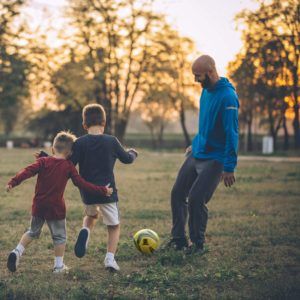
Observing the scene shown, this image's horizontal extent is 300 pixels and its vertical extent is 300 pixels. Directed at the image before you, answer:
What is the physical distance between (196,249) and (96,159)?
5.46ft

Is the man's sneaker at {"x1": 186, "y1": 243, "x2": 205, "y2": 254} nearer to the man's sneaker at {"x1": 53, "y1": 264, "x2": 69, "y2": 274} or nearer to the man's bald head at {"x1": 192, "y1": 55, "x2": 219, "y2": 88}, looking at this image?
the man's sneaker at {"x1": 53, "y1": 264, "x2": 69, "y2": 274}

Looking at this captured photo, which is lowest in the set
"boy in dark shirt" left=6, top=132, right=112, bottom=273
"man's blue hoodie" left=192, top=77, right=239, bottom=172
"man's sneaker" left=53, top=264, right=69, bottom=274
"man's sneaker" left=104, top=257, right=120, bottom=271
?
"man's sneaker" left=53, top=264, right=69, bottom=274

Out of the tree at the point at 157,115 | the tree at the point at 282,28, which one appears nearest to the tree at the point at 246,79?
the tree at the point at 282,28

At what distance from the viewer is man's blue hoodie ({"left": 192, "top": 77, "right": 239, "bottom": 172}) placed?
6156 millimetres

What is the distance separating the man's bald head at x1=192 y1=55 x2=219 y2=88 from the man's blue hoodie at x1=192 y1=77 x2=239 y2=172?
0.08 metres

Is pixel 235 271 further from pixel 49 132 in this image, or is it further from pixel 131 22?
pixel 49 132

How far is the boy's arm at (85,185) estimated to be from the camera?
554cm

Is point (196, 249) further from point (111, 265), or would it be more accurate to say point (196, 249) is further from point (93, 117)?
point (93, 117)

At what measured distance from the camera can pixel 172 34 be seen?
134ft

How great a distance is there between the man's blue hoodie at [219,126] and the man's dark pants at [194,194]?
0.43 feet

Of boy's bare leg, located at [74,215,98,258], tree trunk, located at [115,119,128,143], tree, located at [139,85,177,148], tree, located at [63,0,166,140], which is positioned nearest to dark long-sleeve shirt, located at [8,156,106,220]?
boy's bare leg, located at [74,215,98,258]

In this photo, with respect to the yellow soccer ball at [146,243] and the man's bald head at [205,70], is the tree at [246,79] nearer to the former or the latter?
the man's bald head at [205,70]

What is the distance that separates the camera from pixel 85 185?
18.2ft

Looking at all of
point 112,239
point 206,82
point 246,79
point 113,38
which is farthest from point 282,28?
point 112,239
